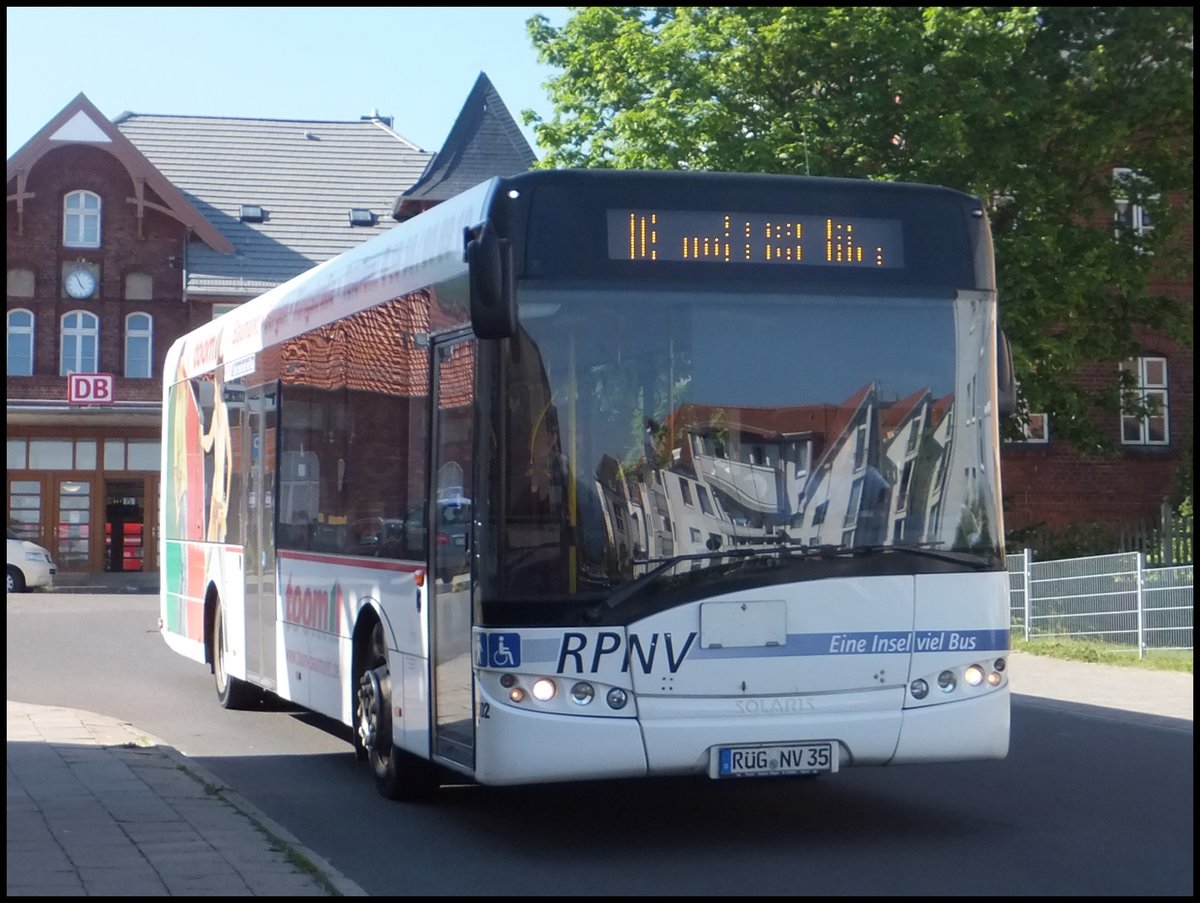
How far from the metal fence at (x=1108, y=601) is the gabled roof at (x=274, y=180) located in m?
33.1

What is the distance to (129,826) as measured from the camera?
29.3ft

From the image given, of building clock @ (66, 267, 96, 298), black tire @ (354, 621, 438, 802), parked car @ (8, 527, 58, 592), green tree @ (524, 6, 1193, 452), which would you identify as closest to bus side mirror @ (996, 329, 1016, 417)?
black tire @ (354, 621, 438, 802)

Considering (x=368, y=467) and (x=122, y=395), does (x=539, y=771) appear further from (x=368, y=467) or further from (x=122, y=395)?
(x=122, y=395)

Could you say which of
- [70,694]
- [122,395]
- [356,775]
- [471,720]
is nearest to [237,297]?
[122,395]

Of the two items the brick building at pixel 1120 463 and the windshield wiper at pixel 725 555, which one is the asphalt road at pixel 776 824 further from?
the brick building at pixel 1120 463

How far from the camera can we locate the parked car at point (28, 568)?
4181 centimetres

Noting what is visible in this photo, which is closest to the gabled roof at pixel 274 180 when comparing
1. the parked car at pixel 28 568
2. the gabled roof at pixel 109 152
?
the gabled roof at pixel 109 152

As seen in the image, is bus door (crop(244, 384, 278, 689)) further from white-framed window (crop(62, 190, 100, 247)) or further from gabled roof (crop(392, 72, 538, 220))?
gabled roof (crop(392, 72, 538, 220))

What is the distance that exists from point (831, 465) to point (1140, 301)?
931 inches

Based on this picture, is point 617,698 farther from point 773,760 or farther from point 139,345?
point 139,345

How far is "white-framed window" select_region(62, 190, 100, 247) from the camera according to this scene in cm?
5144

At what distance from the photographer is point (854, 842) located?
28.9 feet

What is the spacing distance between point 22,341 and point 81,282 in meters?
2.28

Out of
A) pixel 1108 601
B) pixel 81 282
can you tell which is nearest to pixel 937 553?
pixel 1108 601
